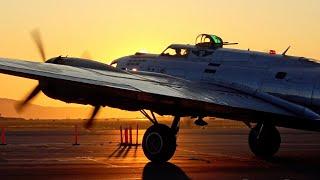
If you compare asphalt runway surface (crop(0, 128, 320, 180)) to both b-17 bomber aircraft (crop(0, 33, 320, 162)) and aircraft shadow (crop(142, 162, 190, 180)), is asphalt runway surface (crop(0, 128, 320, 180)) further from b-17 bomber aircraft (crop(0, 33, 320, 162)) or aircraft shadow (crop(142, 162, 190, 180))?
b-17 bomber aircraft (crop(0, 33, 320, 162))

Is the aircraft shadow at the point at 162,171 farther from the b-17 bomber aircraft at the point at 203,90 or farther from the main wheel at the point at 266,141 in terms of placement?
the main wheel at the point at 266,141

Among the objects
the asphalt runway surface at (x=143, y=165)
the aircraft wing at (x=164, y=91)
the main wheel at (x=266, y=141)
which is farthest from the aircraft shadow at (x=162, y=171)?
the main wheel at (x=266, y=141)

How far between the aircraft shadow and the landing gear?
666mm

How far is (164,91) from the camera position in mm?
22453

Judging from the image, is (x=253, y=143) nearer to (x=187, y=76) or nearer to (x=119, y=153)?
(x=187, y=76)

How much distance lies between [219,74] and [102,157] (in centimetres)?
579

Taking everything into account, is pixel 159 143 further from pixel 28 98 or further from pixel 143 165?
pixel 28 98

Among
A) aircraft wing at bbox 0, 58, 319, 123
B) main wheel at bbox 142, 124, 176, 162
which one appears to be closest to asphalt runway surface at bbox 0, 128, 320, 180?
main wheel at bbox 142, 124, 176, 162

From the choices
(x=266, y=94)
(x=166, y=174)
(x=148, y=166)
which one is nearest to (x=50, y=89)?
(x=148, y=166)

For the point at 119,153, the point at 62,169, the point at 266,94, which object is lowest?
the point at 119,153

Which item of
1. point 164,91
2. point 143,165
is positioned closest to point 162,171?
point 143,165

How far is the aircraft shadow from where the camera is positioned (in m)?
19.4

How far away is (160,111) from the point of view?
25109 mm

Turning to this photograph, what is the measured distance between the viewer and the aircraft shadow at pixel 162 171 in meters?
19.4
